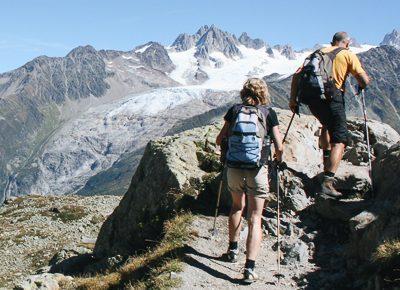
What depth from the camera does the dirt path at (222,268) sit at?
38.8ft

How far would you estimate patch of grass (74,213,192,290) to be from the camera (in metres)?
12.0

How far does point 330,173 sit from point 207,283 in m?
4.92

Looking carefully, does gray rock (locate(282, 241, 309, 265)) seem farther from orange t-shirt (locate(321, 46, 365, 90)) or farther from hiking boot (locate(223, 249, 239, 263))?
orange t-shirt (locate(321, 46, 365, 90))

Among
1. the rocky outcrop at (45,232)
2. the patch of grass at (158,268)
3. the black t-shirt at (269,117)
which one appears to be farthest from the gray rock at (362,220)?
the rocky outcrop at (45,232)

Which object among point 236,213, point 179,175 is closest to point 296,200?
point 236,213

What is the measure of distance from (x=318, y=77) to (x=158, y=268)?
20.9ft

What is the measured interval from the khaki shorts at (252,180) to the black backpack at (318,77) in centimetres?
294

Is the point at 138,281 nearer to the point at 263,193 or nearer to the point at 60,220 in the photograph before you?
the point at 263,193

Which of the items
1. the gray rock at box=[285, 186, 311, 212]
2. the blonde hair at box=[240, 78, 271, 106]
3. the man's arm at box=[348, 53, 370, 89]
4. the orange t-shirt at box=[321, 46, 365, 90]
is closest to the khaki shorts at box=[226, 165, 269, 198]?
the blonde hair at box=[240, 78, 271, 106]

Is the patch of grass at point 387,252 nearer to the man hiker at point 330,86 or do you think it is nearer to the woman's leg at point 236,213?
Result: the woman's leg at point 236,213

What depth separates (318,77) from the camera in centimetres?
1345

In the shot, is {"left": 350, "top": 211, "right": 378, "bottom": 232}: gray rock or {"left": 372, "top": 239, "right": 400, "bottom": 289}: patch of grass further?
{"left": 350, "top": 211, "right": 378, "bottom": 232}: gray rock

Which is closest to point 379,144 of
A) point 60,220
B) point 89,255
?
point 89,255

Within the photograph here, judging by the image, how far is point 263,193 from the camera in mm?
11797
